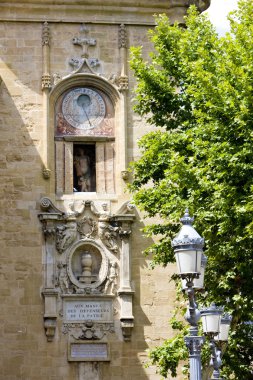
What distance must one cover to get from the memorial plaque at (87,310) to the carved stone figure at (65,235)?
5.19 ft

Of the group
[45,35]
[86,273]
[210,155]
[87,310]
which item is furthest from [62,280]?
[210,155]

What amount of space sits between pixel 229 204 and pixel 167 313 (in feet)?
26.8

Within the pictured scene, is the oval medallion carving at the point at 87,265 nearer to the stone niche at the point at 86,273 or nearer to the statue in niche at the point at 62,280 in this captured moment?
the stone niche at the point at 86,273

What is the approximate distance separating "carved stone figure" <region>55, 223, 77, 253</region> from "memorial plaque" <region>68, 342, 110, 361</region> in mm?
2746

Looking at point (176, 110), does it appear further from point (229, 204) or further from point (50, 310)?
point (50, 310)

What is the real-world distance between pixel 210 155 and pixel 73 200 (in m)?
8.23

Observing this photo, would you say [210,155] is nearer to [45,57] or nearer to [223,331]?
[223,331]

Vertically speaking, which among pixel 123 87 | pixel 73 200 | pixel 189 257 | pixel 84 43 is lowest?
pixel 189 257

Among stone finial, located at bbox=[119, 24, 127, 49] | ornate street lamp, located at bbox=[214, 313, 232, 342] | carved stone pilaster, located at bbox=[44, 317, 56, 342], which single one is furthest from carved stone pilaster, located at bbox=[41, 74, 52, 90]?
ornate street lamp, located at bbox=[214, 313, 232, 342]

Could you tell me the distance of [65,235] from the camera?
113 ft

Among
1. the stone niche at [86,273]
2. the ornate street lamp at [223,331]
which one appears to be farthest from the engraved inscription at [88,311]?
the ornate street lamp at [223,331]

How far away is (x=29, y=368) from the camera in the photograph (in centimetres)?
3359

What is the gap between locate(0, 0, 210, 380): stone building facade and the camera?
33.9 metres

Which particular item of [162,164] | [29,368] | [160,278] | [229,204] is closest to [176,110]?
[162,164]
